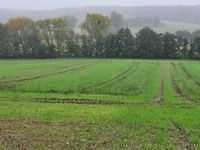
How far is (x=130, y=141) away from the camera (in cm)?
1596

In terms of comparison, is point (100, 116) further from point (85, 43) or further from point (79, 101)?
point (85, 43)

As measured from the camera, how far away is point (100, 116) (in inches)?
864

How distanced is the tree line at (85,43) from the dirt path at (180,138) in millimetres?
73848

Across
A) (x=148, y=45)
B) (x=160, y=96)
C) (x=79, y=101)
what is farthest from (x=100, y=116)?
(x=148, y=45)

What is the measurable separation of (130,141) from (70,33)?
290 feet

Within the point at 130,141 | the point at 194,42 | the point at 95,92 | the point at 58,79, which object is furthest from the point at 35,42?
the point at 130,141

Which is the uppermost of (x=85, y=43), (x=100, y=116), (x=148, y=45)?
(x=85, y=43)

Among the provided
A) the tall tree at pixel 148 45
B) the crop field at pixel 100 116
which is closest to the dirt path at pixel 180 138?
the crop field at pixel 100 116

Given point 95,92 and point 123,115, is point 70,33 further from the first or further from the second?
point 123,115

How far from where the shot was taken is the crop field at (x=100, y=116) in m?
15.8

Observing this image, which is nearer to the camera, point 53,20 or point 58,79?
Answer: point 58,79

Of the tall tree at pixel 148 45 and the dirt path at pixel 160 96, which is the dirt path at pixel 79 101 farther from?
the tall tree at pixel 148 45

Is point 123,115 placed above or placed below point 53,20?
below

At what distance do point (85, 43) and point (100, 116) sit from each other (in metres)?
75.3
